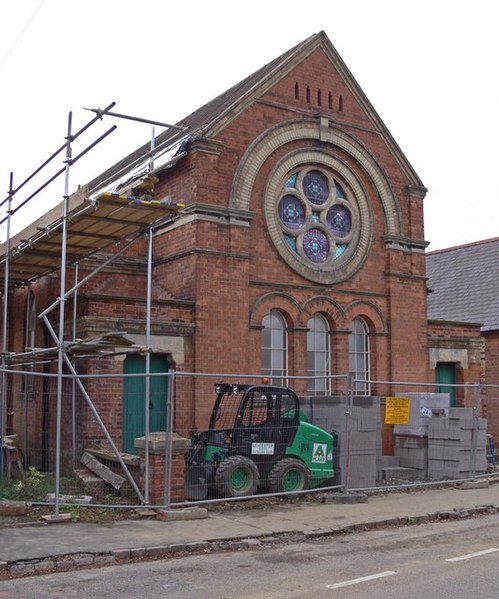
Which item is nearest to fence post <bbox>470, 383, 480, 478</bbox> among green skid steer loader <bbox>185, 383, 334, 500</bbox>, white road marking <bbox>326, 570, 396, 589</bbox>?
green skid steer loader <bbox>185, 383, 334, 500</bbox>

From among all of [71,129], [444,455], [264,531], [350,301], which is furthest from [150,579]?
[350,301]

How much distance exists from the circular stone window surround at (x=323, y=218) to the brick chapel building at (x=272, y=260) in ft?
0.12

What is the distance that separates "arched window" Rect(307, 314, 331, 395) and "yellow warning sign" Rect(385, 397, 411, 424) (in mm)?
2965

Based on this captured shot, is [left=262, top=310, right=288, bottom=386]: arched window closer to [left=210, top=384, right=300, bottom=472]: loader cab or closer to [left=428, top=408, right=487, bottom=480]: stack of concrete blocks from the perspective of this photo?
[left=428, top=408, right=487, bottom=480]: stack of concrete blocks

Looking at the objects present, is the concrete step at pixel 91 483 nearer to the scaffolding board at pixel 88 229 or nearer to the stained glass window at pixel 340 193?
the scaffolding board at pixel 88 229

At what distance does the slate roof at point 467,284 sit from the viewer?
1030 inches

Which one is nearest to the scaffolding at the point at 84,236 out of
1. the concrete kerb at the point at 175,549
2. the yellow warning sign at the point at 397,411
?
the concrete kerb at the point at 175,549

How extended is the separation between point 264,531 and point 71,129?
7.24 m

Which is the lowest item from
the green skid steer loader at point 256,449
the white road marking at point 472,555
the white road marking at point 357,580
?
the white road marking at point 472,555

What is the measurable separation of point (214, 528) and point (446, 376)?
12.0 metres

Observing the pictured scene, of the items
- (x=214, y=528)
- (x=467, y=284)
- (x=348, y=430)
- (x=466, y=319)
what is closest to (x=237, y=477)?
(x=214, y=528)

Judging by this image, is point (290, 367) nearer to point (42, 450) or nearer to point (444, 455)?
point (444, 455)

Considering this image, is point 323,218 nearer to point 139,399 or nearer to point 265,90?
point 265,90

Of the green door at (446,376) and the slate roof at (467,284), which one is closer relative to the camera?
the green door at (446,376)
